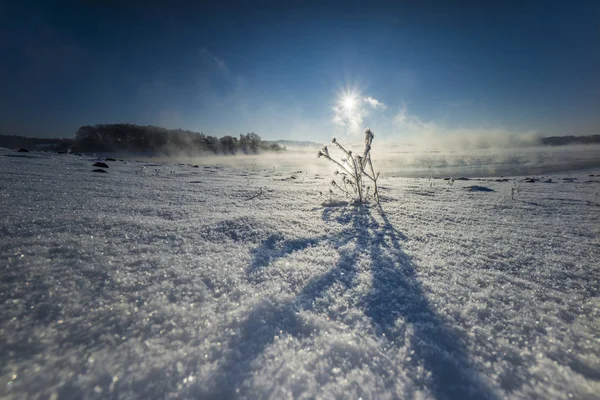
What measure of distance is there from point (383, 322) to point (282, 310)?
32 centimetres

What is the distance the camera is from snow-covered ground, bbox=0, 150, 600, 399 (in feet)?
1.81

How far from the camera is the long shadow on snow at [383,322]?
57 centimetres

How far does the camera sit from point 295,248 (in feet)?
4.24

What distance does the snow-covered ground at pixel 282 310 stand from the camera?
21.8 inches

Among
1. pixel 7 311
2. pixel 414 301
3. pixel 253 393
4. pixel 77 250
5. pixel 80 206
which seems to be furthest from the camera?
pixel 80 206

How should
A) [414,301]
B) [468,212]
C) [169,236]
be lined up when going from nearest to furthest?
[414,301]
[169,236]
[468,212]

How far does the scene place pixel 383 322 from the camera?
2.49 ft

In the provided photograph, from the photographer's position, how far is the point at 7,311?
25.3 inches

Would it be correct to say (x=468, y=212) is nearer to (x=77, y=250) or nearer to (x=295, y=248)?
(x=295, y=248)

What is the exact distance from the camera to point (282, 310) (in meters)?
0.78

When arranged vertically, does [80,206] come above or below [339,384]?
above

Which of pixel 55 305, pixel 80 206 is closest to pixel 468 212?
pixel 55 305

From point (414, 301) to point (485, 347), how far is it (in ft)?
0.72

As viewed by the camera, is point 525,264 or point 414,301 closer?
point 414,301
